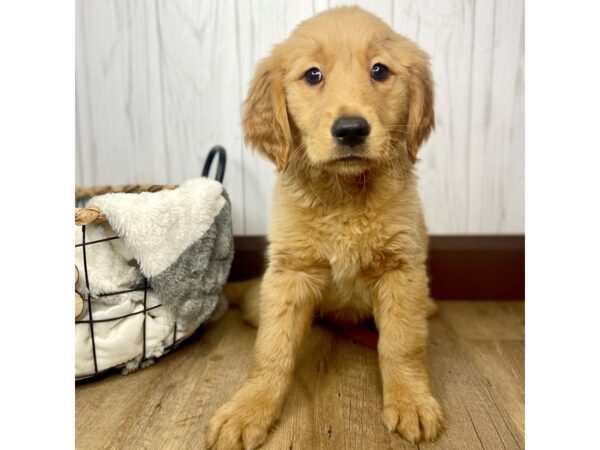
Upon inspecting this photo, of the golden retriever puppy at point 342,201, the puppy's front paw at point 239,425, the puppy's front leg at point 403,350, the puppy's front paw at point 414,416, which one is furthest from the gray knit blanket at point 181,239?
the puppy's front paw at point 414,416

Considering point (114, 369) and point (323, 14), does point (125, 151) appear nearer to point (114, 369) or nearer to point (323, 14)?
point (114, 369)

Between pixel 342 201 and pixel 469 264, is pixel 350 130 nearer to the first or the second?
pixel 342 201

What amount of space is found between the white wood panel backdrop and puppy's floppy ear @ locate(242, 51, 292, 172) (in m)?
0.19

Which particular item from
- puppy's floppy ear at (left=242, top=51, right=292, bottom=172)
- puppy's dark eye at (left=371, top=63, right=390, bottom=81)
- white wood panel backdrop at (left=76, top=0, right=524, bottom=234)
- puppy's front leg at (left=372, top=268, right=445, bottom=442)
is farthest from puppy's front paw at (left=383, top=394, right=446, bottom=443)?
white wood panel backdrop at (left=76, top=0, right=524, bottom=234)

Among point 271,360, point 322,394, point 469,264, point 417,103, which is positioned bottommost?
point 322,394

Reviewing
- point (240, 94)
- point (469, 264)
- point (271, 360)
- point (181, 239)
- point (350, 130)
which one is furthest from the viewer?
point (469, 264)

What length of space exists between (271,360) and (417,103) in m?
0.87

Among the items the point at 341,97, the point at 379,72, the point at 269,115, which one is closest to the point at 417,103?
the point at 379,72

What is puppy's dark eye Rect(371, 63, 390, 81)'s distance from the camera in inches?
53.2

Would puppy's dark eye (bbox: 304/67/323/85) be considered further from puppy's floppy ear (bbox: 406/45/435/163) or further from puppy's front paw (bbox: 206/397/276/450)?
puppy's front paw (bbox: 206/397/276/450)

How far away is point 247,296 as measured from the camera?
1966 mm

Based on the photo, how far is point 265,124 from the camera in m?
1.42
